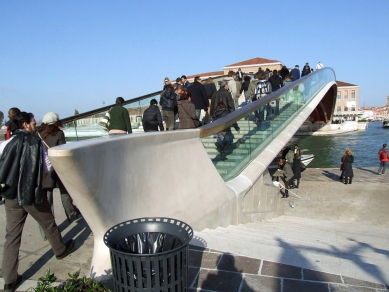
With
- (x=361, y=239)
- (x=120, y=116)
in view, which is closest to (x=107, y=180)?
Result: (x=120, y=116)

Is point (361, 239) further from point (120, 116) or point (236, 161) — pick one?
point (120, 116)

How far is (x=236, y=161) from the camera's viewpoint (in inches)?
268

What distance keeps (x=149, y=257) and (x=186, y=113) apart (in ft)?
16.9

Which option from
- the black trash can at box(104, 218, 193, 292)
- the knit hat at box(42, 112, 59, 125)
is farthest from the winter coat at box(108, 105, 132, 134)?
the black trash can at box(104, 218, 193, 292)

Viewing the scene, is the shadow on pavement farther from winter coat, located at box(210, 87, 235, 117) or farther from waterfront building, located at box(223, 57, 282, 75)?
waterfront building, located at box(223, 57, 282, 75)

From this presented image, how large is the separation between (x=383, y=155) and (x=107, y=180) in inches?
558

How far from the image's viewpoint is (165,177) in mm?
3846

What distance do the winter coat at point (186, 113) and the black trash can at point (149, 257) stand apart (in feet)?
15.4

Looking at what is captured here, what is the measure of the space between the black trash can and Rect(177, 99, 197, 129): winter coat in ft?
15.4

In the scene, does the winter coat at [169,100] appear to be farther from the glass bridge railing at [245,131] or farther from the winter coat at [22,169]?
the winter coat at [22,169]

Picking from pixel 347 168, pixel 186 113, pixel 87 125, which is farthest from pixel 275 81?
pixel 87 125

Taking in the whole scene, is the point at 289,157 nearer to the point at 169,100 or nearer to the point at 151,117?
the point at 169,100

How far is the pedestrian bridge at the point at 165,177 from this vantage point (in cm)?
287

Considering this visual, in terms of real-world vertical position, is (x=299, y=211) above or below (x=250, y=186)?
below
